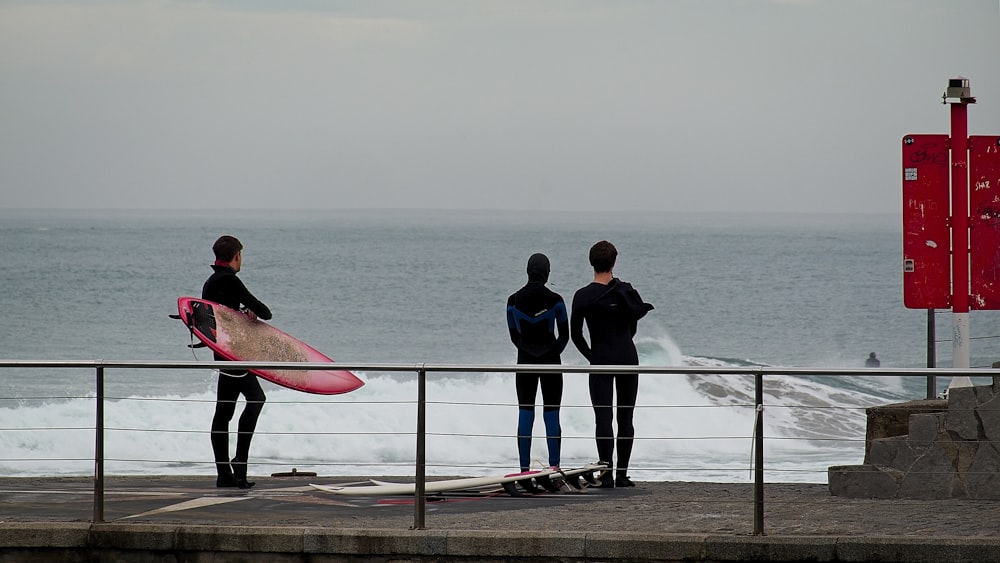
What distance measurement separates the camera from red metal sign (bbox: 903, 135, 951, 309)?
954 cm

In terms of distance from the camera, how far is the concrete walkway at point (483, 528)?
633 cm

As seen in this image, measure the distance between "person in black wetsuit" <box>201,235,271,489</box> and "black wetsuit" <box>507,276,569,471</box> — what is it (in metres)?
1.59

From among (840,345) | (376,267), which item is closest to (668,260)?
(376,267)

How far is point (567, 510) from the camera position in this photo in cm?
745

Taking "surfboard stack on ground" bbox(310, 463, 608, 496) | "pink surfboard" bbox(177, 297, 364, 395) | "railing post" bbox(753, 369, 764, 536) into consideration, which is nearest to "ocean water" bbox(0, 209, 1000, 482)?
"railing post" bbox(753, 369, 764, 536)

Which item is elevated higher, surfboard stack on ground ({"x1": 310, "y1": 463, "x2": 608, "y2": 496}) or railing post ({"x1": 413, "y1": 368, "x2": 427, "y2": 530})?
railing post ({"x1": 413, "y1": 368, "x2": 427, "y2": 530})

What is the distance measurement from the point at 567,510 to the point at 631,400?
143 centimetres

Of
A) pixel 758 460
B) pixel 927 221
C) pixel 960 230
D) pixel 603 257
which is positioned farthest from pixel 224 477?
pixel 960 230

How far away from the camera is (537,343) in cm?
880

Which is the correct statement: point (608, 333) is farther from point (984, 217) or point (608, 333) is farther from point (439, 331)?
point (439, 331)

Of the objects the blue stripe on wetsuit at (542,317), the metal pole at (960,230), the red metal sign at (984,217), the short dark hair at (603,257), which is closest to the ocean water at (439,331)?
the blue stripe on wetsuit at (542,317)

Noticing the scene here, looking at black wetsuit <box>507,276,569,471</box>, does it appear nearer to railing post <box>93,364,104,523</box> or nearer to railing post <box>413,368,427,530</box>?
railing post <box>413,368,427,530</box>

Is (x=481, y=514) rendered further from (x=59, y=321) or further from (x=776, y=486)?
(x=59, y=321)

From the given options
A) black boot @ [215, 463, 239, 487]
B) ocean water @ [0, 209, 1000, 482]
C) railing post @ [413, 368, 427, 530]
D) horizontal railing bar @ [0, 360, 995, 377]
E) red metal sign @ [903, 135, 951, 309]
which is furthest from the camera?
ocean water @ [0, 209, 1000, 482]
